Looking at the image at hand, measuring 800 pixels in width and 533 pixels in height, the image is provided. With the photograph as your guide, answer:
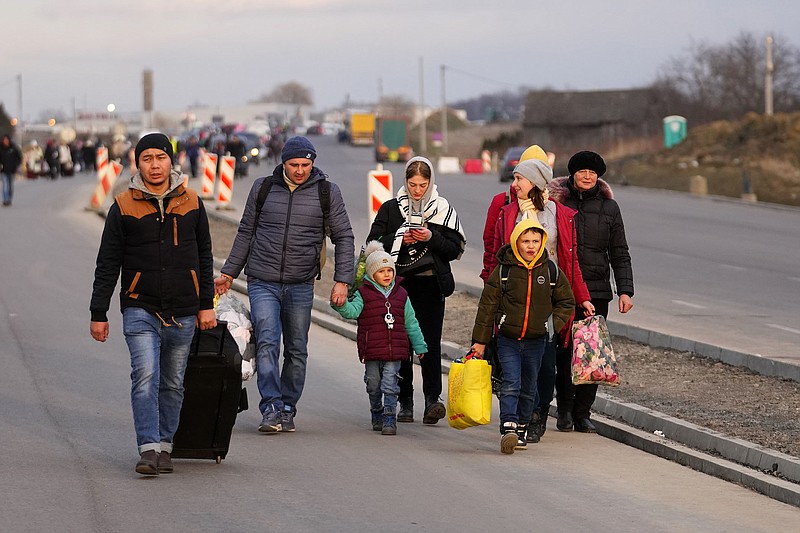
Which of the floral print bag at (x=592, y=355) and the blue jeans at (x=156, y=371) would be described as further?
the floral print bag at (x=592, y=355)

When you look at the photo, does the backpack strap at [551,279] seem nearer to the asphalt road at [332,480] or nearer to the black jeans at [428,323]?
the asphalt road at [332,480]

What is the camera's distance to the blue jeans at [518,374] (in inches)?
382

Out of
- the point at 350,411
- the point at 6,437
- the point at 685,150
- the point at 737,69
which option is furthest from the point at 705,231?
the point at 737,69

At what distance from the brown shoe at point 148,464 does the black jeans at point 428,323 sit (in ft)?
9.14

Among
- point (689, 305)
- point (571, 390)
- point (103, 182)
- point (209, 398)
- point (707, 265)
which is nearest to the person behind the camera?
point (209, 398)

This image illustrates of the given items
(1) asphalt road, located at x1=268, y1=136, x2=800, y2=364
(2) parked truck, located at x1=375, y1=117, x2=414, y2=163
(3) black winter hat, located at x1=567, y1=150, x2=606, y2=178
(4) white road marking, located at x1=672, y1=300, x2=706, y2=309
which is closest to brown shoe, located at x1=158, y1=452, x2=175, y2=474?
(3) black winter hat, located at x1=567, y1=150, x2=606, y2=178

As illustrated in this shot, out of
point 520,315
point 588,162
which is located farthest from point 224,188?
point 520,315

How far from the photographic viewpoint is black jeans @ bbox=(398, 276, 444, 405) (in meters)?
10.9

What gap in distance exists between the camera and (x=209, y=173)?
38156 millimetres

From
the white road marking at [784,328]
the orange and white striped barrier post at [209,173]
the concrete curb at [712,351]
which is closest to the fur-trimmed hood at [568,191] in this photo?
the concrete curb at [712,351]

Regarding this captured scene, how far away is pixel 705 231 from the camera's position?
33250 mm

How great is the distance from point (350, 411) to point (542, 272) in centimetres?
246

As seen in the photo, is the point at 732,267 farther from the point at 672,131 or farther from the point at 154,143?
the point at 672,131

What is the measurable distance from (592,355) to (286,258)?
2.20 metres
